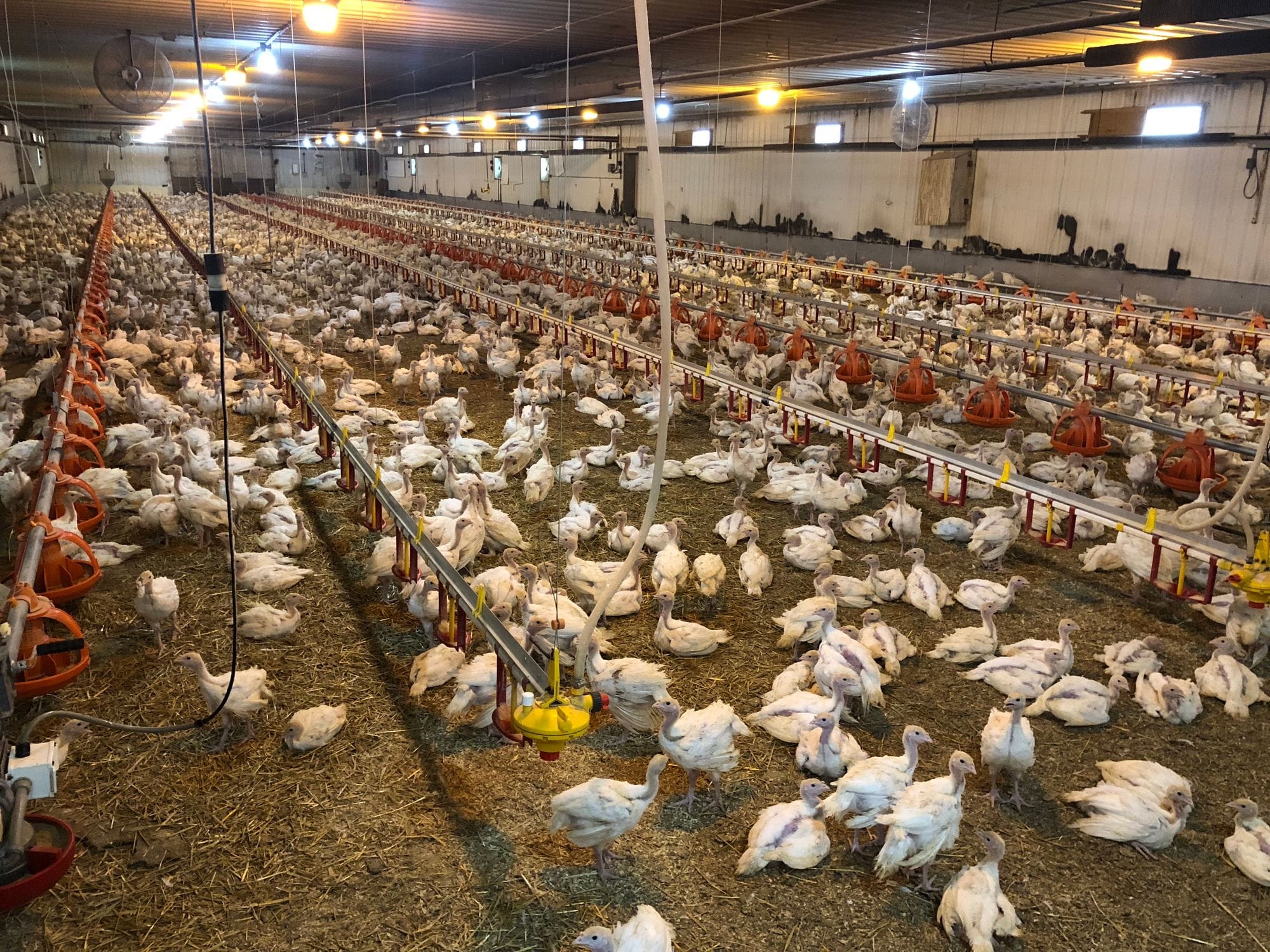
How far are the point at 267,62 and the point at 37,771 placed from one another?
14192mm

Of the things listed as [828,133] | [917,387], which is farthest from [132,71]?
[828,133]

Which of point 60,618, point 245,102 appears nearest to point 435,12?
point 60,618

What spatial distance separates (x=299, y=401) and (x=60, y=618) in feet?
15.3

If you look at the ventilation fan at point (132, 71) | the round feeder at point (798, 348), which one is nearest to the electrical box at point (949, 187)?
the round feeder at point (798, 348)

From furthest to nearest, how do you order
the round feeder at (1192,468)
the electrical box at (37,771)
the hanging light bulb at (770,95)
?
the hanging light bulb at (770,95) → the round feeder at (1192,468) → the electrical box at (37,771)

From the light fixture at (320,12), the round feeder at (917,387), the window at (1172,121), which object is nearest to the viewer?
the light fixture at (320,12)

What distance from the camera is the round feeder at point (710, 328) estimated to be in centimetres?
1262

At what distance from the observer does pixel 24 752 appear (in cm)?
293

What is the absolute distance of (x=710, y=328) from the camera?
12633mm

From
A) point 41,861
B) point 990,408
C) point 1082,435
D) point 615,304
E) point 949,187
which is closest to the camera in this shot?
point 41,861

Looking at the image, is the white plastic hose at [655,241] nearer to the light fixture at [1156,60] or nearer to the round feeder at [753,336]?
the light fixture at [1156,60]

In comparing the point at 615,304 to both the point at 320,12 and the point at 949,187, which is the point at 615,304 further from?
the point at 949,187

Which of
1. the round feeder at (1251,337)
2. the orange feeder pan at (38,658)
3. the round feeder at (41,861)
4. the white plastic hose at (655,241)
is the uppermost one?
the white plastic hose at (655,241)

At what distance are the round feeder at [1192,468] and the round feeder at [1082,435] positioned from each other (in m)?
0.65
